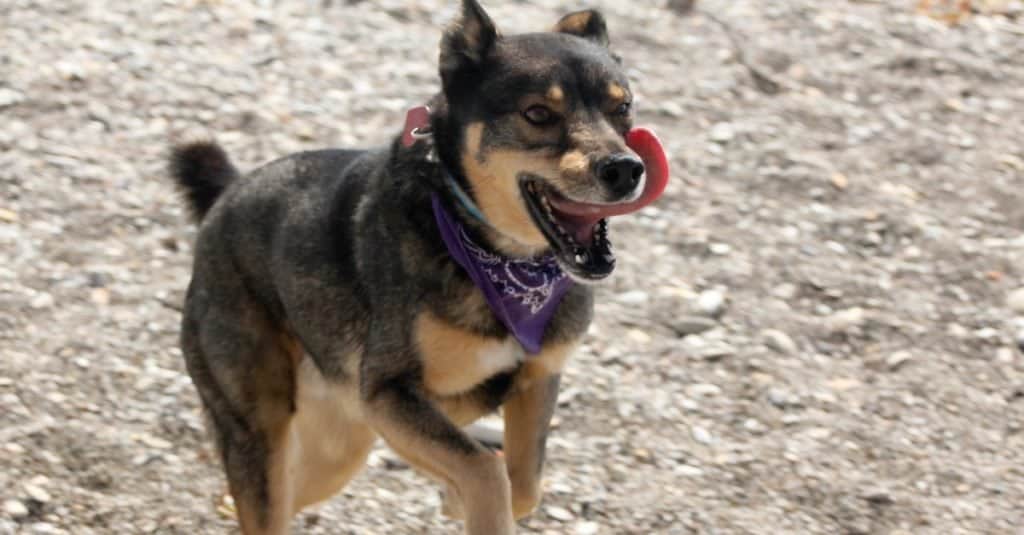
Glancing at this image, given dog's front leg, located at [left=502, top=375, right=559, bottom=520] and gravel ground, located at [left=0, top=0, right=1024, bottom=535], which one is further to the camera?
gravel ground, located at [left=0, top=0, right=1024, bottom=535]

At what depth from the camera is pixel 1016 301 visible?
694 cm

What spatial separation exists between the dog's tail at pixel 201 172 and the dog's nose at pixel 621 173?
1.67 meters

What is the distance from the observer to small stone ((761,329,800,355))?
21.6ft

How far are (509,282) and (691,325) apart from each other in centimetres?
233

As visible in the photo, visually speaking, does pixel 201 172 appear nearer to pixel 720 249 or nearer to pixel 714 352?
pixel 714 352

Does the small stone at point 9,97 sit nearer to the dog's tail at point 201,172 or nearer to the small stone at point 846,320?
the dog's tail at point 201,172

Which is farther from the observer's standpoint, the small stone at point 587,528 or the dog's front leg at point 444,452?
the small stone at point 587,528

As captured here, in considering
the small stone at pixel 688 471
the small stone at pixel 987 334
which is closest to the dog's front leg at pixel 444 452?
the small stone at pixel 688 471

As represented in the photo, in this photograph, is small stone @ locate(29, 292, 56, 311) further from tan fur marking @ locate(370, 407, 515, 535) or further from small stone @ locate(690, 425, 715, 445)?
small stone @ locate(690, 425, 715, 445)

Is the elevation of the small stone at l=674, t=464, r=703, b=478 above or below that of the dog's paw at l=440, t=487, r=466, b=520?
below

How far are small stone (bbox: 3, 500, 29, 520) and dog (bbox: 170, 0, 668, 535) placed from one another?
2.41 ft

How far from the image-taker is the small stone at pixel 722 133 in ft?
27.5

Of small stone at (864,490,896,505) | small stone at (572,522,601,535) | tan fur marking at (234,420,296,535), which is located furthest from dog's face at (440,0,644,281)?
small stone at (864,490,896,505)

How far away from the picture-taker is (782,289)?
23.1 ft
